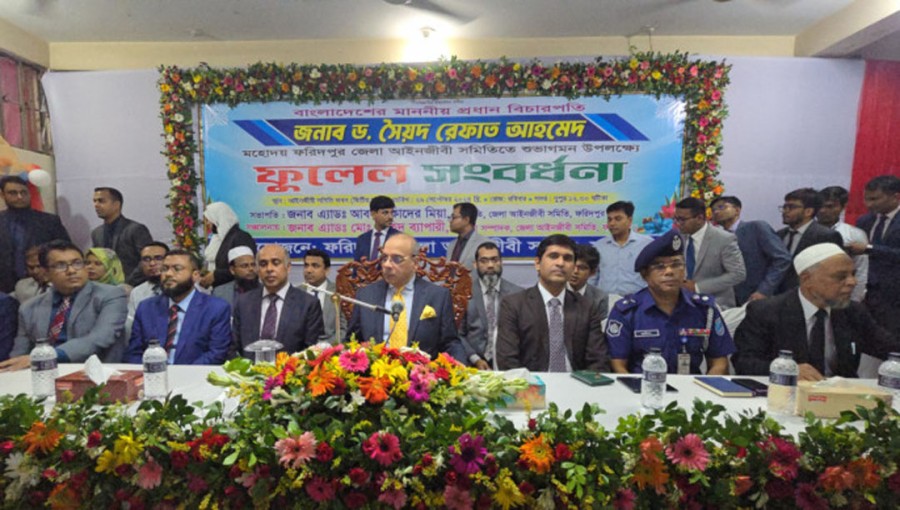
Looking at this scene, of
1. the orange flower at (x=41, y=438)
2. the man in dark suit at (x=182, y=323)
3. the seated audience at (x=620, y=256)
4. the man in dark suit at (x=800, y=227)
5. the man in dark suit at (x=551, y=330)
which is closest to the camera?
the orange flower at (x=41, y=438)

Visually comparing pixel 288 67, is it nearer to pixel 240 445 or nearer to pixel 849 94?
pixel 240 445

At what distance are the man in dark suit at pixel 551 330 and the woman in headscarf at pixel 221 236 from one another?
3007 mm

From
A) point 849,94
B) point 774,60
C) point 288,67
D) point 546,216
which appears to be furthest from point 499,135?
point 849,94

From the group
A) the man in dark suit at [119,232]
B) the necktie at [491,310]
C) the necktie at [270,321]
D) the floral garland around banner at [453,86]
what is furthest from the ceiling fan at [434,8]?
the man in dark suit at [119,232]

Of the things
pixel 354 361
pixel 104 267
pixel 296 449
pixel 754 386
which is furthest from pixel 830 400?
pixel 104 267

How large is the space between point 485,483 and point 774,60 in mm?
5088

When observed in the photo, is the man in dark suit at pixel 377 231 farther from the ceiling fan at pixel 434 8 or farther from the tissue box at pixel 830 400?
the tissue box at pixel 830 400

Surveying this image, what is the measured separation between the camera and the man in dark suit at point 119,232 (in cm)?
466

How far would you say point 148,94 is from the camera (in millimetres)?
4930

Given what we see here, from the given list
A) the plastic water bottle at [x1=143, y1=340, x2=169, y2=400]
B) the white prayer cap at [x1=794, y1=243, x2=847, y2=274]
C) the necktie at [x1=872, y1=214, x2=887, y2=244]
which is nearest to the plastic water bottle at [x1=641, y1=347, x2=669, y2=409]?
the white prayer cap at [x1=794, y1=243, x2=847, y2=274]

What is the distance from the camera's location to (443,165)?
191 inches

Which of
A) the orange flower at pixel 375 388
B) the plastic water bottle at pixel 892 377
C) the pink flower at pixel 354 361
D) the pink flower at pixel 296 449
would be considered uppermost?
the pink flower at pixel 354 361

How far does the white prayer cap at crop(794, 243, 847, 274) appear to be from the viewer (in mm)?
2254

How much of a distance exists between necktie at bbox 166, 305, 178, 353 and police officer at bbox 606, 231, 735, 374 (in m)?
2.35
